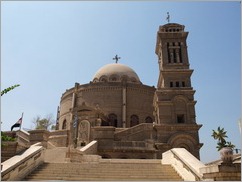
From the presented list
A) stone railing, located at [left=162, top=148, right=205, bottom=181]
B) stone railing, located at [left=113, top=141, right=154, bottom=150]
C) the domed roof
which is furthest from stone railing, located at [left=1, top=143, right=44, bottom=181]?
the domed roof

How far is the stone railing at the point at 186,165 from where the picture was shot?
9355mm

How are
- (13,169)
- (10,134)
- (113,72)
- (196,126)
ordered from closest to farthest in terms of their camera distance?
(13,169) < (10,134) < (196,126) < (113,72)

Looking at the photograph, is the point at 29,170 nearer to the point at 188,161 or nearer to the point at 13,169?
the point at 13,169

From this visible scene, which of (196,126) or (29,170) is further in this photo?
(196,126)

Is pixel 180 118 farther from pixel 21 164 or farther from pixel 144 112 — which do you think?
pixel 21 164

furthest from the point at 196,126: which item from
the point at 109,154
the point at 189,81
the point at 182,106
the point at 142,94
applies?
the point at 142,94

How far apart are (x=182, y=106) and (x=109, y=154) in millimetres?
11356

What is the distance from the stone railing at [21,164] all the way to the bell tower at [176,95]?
1998 centimetres

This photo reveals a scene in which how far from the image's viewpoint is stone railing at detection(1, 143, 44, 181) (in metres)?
9.09

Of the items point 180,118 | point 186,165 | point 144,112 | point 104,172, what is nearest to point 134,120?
point 144,112

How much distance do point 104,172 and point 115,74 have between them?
38.5 metres

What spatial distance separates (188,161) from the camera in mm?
10531

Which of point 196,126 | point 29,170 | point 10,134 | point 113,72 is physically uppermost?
point 113,72

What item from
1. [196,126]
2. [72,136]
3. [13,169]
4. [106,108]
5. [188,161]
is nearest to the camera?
[13,169]
